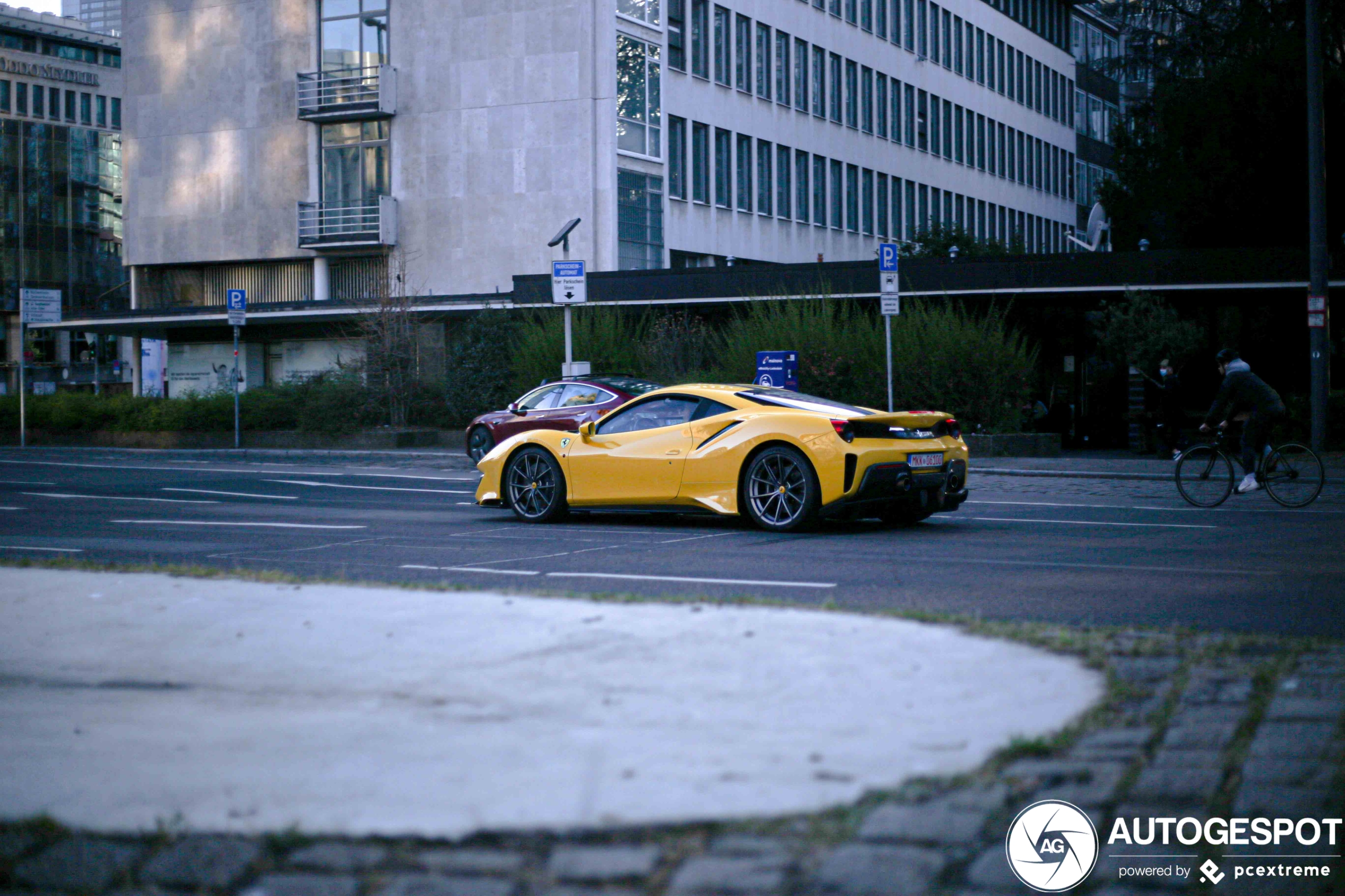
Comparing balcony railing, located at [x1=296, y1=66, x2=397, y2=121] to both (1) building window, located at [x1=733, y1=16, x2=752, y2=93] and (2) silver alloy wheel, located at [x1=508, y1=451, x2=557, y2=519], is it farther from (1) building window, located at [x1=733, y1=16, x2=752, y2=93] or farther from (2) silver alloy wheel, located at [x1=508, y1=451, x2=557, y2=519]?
(2) silver alloy wheel, located at [x1=508, y1=451, x2=557, y2=519]

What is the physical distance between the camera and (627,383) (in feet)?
84.5

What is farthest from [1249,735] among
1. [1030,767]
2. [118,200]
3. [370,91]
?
[118,200]

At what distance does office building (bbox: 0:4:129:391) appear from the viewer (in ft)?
318

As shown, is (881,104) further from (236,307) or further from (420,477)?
(420,477)

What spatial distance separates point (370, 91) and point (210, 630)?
42703mm

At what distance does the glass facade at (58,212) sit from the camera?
9669 cm

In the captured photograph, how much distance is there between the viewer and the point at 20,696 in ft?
→ 20.4

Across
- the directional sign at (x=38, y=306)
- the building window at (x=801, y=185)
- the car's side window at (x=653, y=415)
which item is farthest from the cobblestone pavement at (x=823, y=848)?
the building window at (x=801, y=185)

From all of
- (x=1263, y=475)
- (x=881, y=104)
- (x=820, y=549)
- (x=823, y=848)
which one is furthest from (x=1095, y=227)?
(x=823, y=848)

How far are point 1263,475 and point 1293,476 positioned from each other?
1.25 feet

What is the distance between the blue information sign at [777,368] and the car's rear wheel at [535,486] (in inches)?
432

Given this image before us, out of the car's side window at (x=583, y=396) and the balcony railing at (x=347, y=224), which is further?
the balcony railing at (x=347, y=224)

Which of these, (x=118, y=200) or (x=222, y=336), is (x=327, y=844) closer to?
(x=222, y=336)

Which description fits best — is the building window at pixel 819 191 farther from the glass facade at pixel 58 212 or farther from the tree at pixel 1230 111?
the glass facade at pixel 58 212
